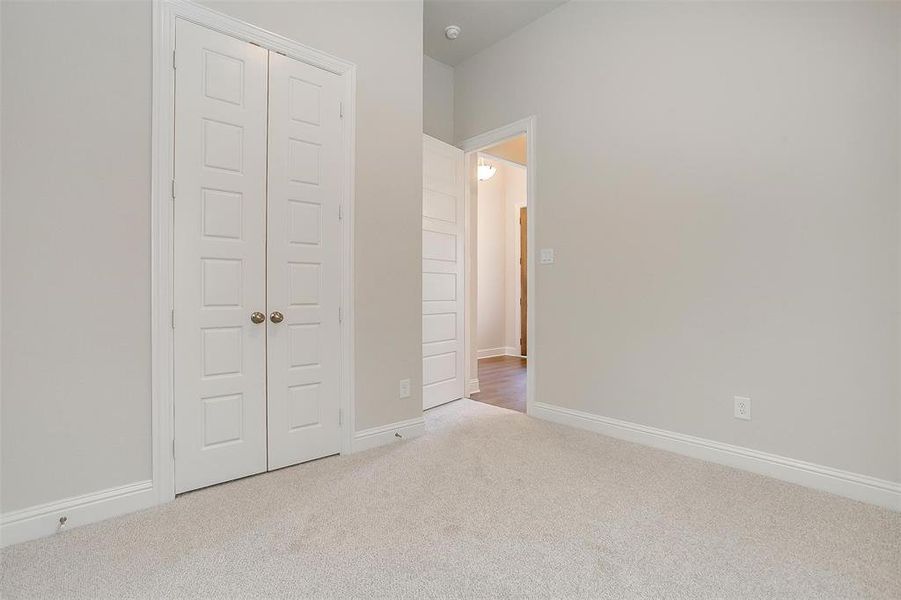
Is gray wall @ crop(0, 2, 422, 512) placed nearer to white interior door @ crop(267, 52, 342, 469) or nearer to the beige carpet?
the beige carpet

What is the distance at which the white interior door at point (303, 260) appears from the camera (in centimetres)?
238

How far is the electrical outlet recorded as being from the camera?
2.41 metres

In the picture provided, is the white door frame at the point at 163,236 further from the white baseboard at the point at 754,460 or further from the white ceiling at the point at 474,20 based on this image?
the white baseboard at the point at 754,460

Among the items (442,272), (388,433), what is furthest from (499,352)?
(388,433)

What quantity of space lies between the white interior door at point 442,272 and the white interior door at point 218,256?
1540mm

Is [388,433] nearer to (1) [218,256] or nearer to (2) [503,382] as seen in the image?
(1) [218,256]

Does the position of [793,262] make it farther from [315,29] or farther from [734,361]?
[315,29]

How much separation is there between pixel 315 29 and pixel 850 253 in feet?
10.2

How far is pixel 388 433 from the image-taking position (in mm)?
2852

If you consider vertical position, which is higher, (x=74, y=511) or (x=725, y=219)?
(x=725, y=219)

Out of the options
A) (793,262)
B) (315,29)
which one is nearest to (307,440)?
(315,29)

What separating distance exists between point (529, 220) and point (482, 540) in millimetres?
2495

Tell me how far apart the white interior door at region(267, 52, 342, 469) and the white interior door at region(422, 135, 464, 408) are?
112 centimetres

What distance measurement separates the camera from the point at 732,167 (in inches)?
96.4
